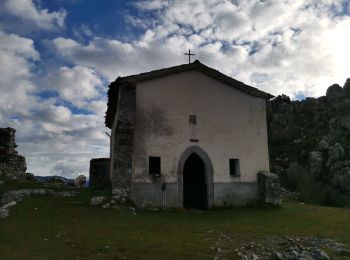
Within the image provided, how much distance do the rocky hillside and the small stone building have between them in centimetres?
1719

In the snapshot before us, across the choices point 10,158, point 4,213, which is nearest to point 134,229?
point 4,213

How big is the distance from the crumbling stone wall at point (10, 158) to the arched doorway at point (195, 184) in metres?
11.9

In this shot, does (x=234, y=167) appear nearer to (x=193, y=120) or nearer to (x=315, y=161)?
(x=193, y=120)

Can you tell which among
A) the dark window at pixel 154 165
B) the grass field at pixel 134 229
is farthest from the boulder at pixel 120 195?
the dark window at pixel 154 165

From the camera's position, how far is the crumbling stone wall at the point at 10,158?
25172 millimetres

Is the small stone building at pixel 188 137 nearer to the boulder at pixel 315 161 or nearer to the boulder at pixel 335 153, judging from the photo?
the boulder at pixel 315 161

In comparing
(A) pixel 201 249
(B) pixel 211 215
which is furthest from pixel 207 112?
(A) pixel 201 249

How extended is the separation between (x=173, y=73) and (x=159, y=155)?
4.83m

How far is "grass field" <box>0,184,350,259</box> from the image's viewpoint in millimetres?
10453

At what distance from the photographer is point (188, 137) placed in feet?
68.3

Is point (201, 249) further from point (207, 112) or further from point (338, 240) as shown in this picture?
point (207, 112)

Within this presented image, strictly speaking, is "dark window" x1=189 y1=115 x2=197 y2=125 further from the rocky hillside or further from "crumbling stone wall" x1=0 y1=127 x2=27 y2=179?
the rocky hillside

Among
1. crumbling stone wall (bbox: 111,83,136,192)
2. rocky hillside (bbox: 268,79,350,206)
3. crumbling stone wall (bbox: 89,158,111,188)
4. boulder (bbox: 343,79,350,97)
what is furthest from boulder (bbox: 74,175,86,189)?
boulder (bbox: 343,79,350,97)

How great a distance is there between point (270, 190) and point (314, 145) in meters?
35.7
